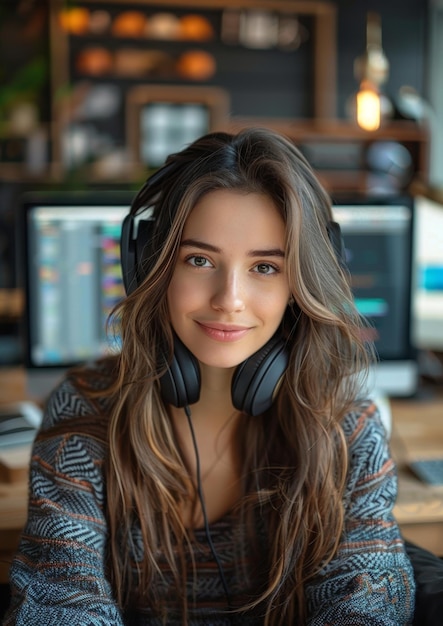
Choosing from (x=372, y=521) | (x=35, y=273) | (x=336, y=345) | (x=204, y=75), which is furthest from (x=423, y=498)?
(x=204, y=75)

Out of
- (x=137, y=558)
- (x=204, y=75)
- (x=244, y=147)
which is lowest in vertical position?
(x=137, y=558)

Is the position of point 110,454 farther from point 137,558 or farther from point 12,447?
point 12,447

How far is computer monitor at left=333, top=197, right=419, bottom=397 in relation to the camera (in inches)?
72.9

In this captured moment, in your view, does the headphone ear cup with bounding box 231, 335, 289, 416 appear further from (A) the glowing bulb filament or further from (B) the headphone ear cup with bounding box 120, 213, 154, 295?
(A) the glowing bulb filament

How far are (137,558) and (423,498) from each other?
1.64 ft

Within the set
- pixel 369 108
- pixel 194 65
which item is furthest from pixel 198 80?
pixel 369 108

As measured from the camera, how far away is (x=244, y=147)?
1150 millimetres

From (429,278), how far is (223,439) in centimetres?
95

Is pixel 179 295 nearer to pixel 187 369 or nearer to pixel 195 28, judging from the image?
pixel 187 369

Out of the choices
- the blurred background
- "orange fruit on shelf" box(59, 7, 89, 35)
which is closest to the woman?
the blurred background

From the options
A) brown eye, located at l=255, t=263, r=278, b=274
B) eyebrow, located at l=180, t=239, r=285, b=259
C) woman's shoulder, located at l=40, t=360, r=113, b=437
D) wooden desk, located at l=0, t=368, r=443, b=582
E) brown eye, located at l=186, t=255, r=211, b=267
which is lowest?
wooden desk, located at l=0, t=368, r=443, b=582

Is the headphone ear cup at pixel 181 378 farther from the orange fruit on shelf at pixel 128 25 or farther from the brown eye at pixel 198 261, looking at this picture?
the orange fruit on shelf at pixel 128 25

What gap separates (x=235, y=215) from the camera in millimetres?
1103

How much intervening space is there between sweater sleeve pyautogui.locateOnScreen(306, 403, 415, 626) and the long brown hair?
2 centimetres
